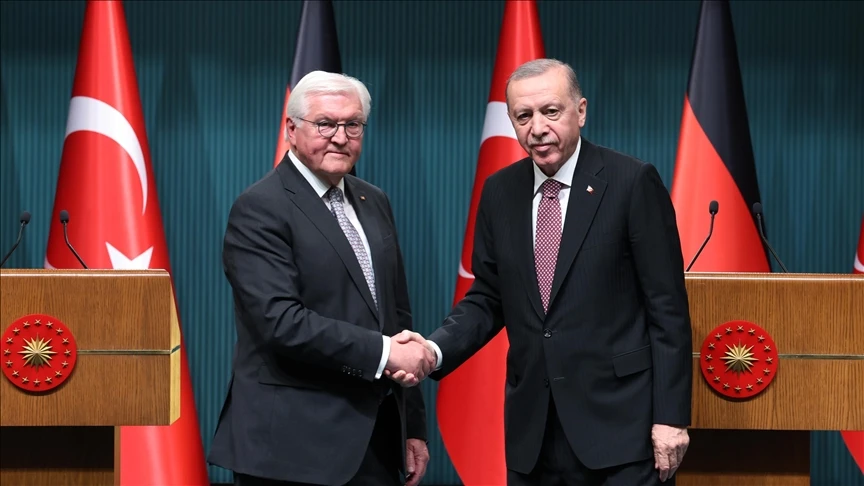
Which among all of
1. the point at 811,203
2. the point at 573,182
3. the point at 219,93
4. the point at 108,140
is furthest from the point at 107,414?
the point at 811,203

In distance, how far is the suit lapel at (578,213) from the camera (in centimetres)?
230

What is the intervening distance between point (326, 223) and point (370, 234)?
5.7 inches

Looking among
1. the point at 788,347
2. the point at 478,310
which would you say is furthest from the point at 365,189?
the point at 788,347

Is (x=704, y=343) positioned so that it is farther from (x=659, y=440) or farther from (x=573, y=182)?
(x=573, y=182)

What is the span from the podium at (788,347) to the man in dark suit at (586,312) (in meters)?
0.19

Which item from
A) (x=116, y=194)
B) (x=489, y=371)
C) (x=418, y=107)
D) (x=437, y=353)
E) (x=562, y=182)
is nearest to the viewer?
(x=562, y=182)

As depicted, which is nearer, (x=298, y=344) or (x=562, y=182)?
(x=298, y=344)

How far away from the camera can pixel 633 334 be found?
2307mm

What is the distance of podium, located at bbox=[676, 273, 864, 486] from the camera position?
2.38 meters

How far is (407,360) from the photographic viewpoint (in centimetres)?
233

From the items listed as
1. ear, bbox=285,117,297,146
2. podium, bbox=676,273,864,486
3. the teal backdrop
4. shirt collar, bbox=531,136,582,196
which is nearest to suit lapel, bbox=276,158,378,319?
ear, bbox=285,117,297,146

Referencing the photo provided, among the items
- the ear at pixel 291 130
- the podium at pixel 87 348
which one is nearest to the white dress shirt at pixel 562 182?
the ear at pixel 291 130

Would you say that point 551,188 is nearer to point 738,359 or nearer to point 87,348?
point 738,359

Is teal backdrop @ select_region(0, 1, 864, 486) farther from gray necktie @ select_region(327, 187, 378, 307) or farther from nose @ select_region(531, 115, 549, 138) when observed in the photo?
nose @ select_region(531, 115, 549, 138)
